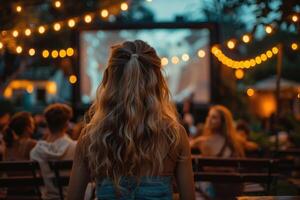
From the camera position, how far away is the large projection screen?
60.2ft

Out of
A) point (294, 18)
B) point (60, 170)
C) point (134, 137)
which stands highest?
point (294, 18)

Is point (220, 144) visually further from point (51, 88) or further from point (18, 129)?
point (51, 88)

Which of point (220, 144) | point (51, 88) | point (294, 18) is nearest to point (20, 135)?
point (220, 144)

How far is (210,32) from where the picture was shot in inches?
688

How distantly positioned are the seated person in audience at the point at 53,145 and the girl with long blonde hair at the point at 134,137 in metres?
3.49

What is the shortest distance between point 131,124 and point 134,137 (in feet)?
0.20

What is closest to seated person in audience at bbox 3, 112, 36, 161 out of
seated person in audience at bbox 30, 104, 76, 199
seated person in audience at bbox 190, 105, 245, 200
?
seated person in audience at bbox 30, 104, 76, 199

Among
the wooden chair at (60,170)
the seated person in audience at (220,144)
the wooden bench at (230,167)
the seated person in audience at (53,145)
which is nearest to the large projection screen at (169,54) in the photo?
the seated person in audience at (220,144)

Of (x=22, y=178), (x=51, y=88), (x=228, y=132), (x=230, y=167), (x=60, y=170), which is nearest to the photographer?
(x=60, y=170)

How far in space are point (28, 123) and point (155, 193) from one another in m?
4.54

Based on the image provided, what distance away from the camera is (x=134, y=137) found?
315cm

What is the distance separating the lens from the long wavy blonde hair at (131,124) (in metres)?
3.12

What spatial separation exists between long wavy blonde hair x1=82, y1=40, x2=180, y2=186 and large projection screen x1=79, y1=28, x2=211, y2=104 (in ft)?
47.5

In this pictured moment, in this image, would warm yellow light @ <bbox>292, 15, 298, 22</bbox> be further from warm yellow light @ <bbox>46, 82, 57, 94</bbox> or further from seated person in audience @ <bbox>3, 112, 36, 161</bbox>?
warm yellow light @ <bbox>46, 82, 57, 94</bbox>
